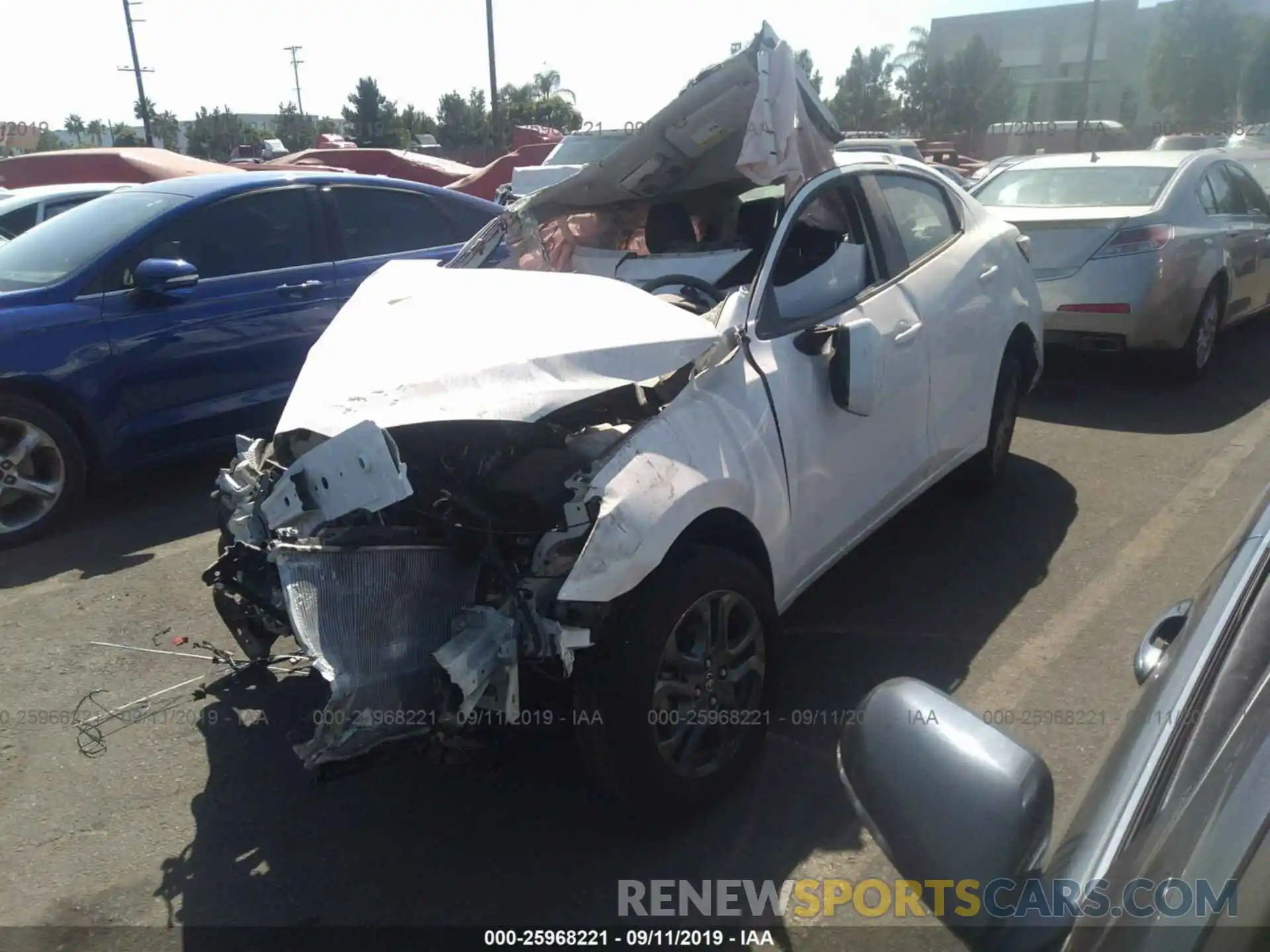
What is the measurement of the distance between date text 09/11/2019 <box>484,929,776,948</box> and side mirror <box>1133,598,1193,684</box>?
124 centimetres

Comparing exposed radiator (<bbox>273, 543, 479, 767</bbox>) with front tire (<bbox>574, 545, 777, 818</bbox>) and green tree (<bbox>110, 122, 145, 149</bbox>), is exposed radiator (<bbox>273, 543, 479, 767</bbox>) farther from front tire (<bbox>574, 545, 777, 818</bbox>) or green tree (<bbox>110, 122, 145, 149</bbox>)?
green tree (<bbox>110, 122, 145, 149</bbox>)

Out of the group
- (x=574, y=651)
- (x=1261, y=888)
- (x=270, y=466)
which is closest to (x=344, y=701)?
(x=574, y=651)

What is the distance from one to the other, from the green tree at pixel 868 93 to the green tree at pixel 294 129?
93.5 ft

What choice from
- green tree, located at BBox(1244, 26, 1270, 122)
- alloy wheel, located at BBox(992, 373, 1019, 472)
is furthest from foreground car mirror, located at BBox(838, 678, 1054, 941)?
green tree, located at BBox(1244, 26, 1270, 122)

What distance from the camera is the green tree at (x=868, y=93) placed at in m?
55.8

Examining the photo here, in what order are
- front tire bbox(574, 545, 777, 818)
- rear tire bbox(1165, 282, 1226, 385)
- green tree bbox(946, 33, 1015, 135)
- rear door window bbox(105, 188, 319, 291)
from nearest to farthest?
front tire bbox(574, 545, 777, 818) → rear door window bbox(105, 188, 319, 291) → rear tire bbox(1165, 282, 1226, 385) → green tree bbox(946, 33, 1015, 135)

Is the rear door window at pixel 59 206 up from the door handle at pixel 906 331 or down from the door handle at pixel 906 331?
up

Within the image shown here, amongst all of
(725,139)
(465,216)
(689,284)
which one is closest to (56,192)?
(465,216)

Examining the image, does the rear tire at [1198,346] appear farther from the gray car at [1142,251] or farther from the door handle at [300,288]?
the door handle at [300,288]

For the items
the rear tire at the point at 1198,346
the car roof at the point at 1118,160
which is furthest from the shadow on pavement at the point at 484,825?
the car roof at the point at 1118,160

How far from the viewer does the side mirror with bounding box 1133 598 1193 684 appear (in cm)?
173

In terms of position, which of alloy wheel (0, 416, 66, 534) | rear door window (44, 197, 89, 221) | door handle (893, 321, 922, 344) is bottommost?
alloy wheel (0, 416, 66, 534)

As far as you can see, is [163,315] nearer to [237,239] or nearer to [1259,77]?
[237,239]

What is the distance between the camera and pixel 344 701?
2.42m
